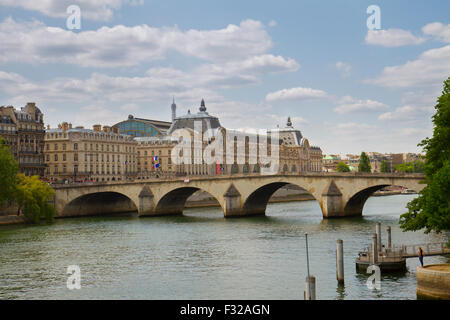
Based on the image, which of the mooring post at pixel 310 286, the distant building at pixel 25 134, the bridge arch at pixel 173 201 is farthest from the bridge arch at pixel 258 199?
the mooring post at pixel 310 286

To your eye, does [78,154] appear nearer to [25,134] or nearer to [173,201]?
[25,134]

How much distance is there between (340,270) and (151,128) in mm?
145407

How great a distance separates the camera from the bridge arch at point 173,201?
93625mm

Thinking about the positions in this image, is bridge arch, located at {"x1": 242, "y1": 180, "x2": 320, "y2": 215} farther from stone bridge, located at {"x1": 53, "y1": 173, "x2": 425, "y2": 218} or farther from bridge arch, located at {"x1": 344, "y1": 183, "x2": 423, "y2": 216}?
bridge arch, located at {"x1": 344, "y1": 183, "x2": 423, "y2": 216}

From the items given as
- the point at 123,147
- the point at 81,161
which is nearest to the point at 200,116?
the point at 123,147

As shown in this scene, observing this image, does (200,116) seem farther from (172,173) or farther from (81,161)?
(81,161)

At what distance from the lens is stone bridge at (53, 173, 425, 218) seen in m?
77.2

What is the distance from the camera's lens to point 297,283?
36.8 m

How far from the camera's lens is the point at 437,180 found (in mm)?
34875

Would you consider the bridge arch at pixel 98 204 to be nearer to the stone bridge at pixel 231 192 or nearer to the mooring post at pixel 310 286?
the stone bridge at pixel 231 192

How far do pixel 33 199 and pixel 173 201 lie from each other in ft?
80.5

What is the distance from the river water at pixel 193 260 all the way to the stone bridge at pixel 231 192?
3.92 meters

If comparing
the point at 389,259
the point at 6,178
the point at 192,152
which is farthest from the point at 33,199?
the point at 192,152

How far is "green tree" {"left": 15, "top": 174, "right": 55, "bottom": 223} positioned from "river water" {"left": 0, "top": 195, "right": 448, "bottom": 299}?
4.61m
